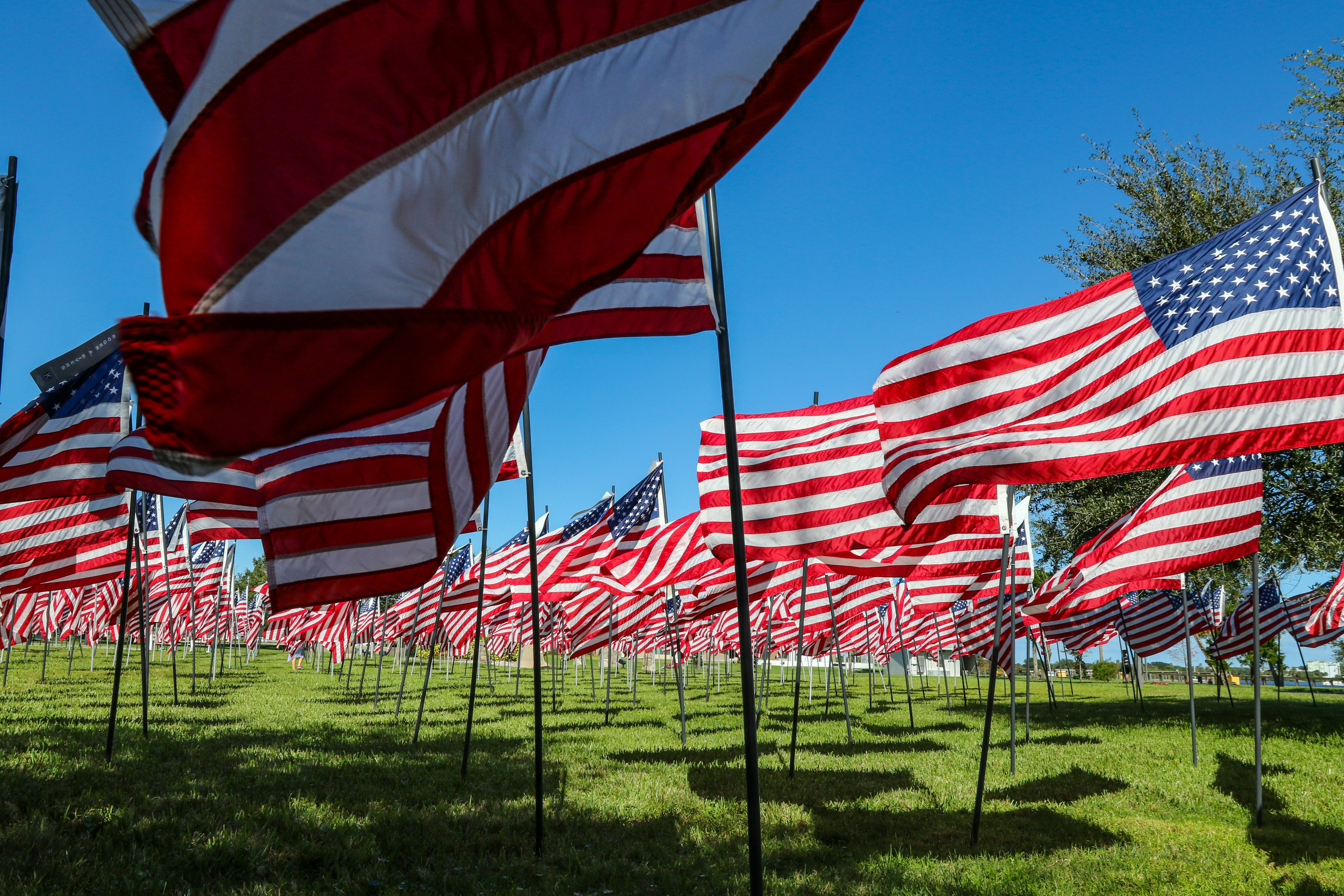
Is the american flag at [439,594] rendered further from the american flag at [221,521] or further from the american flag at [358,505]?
the american flag at [358,505]

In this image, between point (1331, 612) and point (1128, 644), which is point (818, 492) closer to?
point (1331, 612)

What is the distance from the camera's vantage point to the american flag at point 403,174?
2436mm

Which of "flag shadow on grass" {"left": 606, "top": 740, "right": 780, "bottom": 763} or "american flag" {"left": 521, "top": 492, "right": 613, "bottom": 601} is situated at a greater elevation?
"american flag" {"left": 521, "top": 492, "right": 613, "bottom": 601}

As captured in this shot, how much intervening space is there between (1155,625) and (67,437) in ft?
95.7

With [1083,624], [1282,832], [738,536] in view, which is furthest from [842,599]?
[738,536]

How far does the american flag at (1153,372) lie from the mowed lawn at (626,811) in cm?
375

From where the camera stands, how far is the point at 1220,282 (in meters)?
6.98

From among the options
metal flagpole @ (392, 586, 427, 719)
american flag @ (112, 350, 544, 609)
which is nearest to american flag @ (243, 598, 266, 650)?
metal flagpole @ (392, 586, 427, 719)

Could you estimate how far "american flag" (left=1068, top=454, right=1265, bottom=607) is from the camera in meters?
10.7

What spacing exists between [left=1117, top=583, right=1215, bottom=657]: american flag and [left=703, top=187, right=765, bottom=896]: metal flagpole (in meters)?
26.2

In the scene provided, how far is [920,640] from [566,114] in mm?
31947

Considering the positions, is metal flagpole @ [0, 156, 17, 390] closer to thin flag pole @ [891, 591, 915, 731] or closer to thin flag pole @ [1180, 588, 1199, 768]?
thin flag pole @ [1180, 588, 1199, 768]

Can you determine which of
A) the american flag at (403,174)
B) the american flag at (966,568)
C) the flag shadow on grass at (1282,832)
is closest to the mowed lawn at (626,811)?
the flag shadow on grass at (1282,832)

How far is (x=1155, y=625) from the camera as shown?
26.8 metres
